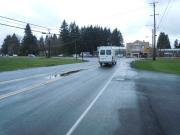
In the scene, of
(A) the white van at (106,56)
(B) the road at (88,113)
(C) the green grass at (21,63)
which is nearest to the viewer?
(B) the road at (88,113)

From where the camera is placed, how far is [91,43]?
152 meters

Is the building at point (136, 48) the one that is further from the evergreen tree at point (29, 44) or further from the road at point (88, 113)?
the road at point (88, 113)

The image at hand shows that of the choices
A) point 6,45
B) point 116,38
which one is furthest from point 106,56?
point 6,45

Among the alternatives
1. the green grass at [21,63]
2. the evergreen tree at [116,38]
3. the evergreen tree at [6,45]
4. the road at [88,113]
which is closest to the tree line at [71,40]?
the evergreen tree at [116,38]

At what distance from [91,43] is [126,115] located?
14151 centimetres

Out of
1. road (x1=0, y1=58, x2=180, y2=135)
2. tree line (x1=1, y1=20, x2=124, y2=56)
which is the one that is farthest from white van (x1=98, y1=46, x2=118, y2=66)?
tree line (x1=1, y1=20, x2=124, y2=56)

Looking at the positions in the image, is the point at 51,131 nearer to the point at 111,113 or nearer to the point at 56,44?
the point at 111,113

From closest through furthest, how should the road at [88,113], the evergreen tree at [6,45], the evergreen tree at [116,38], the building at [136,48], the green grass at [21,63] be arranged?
the road at [88,113]
the green grass at [21,63]
the building at [136,48]
the evergreen tree at [6,45]
the evergreen tree at [116,38]

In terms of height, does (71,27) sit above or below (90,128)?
above

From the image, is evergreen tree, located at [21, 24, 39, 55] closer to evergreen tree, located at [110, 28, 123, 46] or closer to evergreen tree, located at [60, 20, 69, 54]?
evergreen tree, located at [60, 20, 69, 54]

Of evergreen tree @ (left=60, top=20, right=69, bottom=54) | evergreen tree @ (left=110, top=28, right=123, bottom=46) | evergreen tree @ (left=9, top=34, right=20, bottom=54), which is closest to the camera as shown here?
evergreen tree @ (left=60, top=20, right=69, bottom=54)

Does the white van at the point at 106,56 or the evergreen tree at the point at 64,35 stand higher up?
the evergreen tree at the point at 64,35

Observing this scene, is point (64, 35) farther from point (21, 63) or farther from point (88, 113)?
point (88, 113)

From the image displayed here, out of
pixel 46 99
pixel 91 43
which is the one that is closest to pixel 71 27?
pixel 91 43
